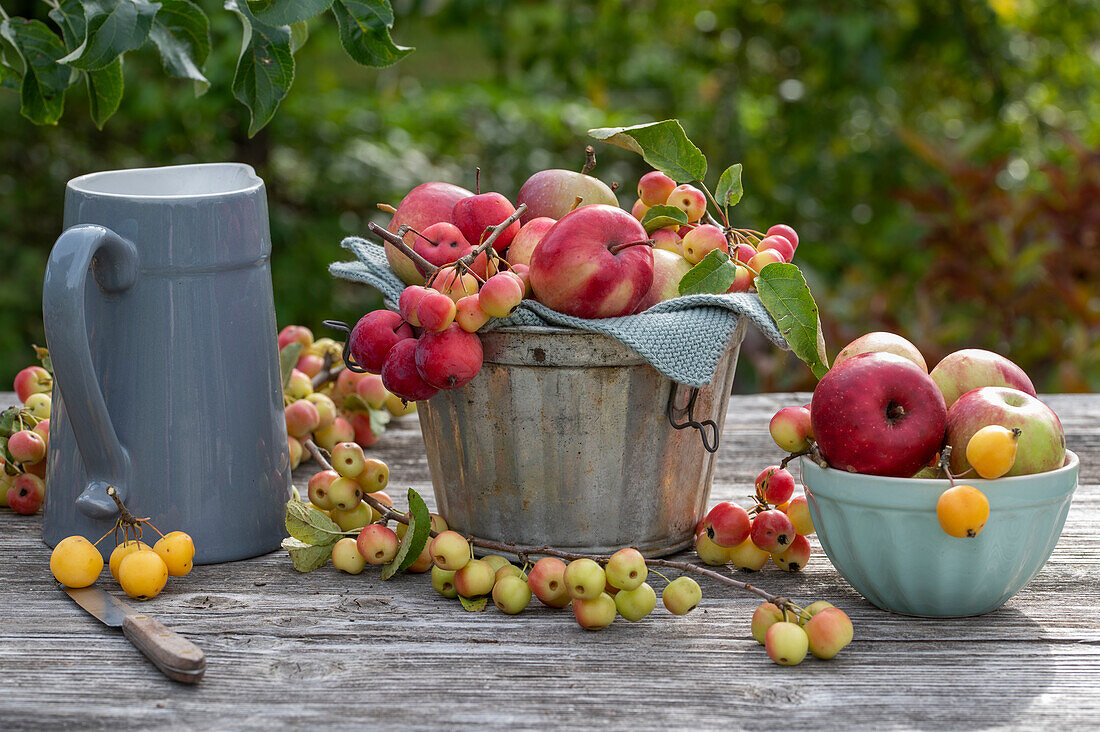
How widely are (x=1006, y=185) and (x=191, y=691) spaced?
3.01 meters

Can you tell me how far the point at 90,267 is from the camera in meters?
0.90

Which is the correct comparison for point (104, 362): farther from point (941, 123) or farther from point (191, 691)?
point (941, 123)

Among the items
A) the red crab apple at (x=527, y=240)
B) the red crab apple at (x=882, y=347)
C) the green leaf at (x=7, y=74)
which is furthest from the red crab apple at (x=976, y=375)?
the green leaf at (x=7, y=74)

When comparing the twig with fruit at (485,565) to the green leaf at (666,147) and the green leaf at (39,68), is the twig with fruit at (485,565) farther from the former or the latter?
the green leaf at (39,68)

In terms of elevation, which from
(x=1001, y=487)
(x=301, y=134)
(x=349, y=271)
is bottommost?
(x=1001, y=487)

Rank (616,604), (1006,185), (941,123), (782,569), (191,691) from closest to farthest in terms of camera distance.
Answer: (191,691), (616,604), (782,569), (1006,185), (941,123)

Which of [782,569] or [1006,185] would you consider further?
[1006,185]

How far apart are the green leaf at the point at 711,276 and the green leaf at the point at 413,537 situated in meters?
0.29

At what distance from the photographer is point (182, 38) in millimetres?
1108

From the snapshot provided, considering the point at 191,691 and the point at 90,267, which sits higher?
the point at 90,267

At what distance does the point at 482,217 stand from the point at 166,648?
442 millimetres

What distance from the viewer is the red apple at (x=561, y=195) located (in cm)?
102

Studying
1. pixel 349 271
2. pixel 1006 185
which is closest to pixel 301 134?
pixel 1006 185

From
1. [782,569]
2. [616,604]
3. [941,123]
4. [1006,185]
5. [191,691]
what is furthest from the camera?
[941,123]
